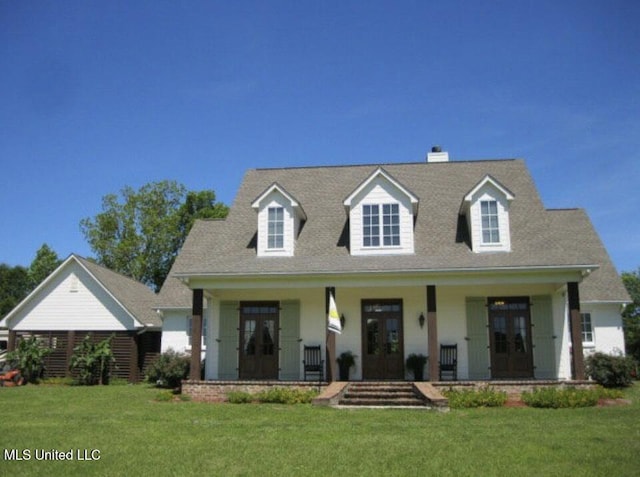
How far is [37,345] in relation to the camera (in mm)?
23812

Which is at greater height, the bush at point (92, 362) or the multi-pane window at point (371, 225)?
the multi-pane window at point (371, 225)

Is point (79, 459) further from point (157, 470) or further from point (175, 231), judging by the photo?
point (175, 231)

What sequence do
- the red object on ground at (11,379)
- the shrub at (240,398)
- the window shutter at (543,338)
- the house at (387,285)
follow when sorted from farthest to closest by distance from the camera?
the red object on ground at (11,379)
the window shutter at (543,338)
the house at (387,285)
the shrub at (240,398)

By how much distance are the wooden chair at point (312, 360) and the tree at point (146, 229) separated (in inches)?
1161

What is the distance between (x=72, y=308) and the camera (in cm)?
2530

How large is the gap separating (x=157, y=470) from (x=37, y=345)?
58.8 feet

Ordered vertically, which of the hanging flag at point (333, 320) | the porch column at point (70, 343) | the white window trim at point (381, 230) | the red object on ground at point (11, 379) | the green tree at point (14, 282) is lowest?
the red object on ground at point (11, 379)

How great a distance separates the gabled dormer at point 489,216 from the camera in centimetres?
1834

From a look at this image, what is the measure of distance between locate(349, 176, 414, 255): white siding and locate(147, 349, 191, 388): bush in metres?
6.93

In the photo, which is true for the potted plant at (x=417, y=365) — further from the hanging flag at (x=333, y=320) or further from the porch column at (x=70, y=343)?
the porch column at (x=70, y=343)

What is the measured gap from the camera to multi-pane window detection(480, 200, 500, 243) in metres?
18.5

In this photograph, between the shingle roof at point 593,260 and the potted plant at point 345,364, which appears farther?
the shingle roof at point 593,260

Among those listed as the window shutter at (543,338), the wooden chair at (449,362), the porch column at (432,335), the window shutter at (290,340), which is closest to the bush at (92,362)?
the window shutter at (290,340)

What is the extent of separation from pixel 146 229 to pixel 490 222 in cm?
3499
